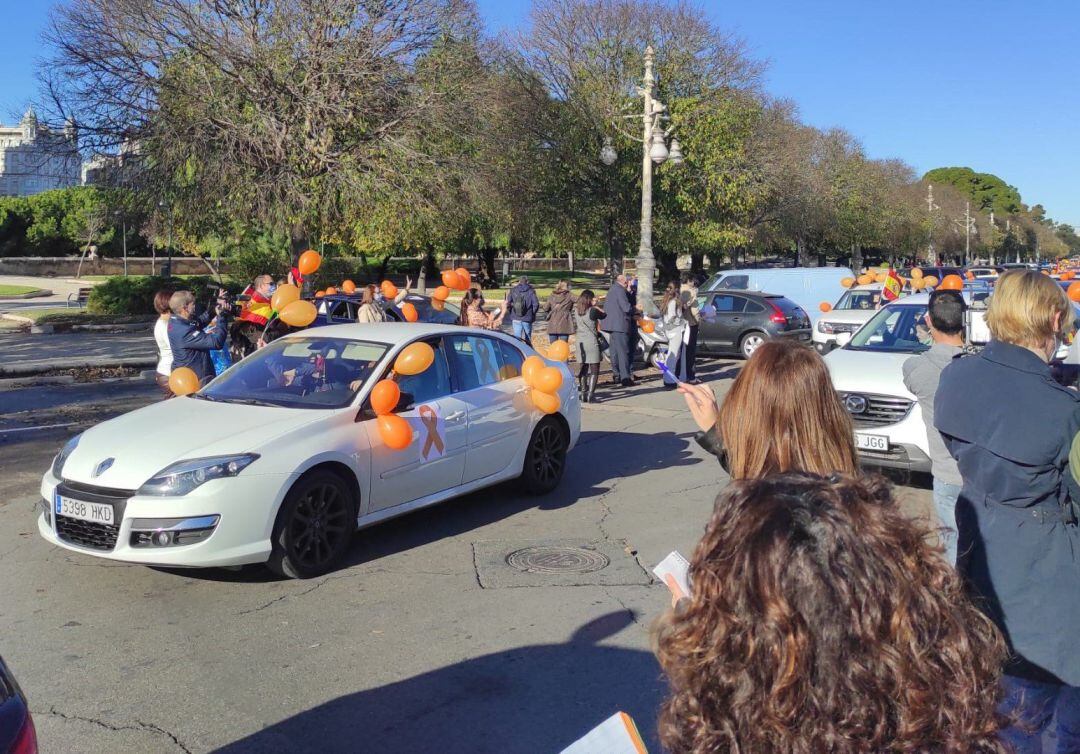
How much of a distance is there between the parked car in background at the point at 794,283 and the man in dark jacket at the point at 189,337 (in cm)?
1827

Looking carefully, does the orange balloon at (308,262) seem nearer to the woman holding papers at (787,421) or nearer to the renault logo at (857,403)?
the renault logo at (857,403)

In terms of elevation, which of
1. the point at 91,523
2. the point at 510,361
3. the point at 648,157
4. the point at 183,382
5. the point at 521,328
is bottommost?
the point at 91,523

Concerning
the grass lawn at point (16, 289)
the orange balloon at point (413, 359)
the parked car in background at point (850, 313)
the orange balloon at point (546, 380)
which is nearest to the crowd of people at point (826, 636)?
the orange balloon at point (413, 359)

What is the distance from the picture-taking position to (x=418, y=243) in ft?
126

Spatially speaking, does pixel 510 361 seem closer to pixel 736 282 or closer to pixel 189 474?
pixel 189 474

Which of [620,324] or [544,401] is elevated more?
[620,324]

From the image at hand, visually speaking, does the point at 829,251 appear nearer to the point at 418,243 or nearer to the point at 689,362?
the point at 418,243

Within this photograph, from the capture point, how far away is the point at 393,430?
22.7 feet

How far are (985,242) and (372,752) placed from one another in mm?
106199

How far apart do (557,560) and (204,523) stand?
234cm

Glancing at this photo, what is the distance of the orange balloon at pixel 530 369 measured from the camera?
8.47 m

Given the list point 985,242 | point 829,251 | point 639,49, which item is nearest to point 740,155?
point 639,49

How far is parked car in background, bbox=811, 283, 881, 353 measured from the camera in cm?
1905

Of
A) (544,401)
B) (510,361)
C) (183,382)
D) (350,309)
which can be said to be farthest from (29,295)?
(544,401)
